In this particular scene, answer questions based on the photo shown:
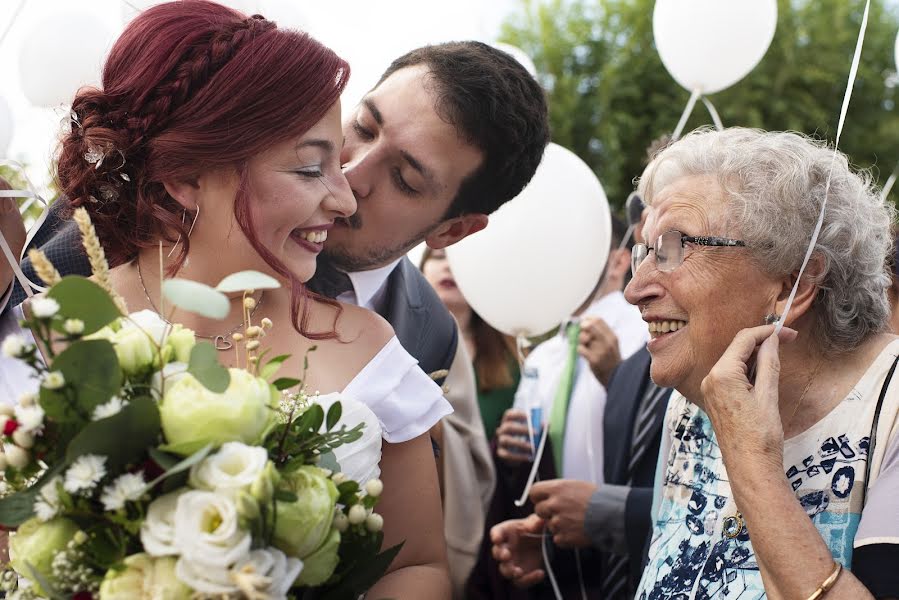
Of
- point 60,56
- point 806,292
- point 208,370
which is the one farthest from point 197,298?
point 60,56

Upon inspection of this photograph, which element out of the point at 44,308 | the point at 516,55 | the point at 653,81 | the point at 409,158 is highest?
the point at 516,55

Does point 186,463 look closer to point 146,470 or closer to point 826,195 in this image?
point 146,470

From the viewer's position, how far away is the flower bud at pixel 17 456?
1478mm

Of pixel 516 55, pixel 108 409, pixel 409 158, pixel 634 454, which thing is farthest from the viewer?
pixel 516 55

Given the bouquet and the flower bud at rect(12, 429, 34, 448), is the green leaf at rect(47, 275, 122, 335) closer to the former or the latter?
the bouquet

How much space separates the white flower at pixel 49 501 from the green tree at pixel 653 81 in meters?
11.1

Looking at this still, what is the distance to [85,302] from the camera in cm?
146

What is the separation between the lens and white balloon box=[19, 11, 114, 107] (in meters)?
3.31

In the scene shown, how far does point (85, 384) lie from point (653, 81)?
12694 mm

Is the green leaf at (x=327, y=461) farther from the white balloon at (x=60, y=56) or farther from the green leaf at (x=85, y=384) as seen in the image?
the white balloon at (x=60, y=56)

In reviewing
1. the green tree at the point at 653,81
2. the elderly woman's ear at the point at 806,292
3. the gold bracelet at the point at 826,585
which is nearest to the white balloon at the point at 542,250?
the elderly woman's ear at the point at 806,292

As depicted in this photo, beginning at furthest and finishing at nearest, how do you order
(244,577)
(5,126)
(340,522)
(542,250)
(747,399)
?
1. (542,250)
2. (5,126)
3. (747,399)
4. (340,522)
5. (244,577)

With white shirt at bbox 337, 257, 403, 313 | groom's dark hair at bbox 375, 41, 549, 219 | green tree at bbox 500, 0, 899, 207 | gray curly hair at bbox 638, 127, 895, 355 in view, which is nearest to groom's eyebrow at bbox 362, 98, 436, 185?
groom's dark hair at bbox 375, 41, 549, 219

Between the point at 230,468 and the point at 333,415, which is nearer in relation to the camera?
the point at 230,468
